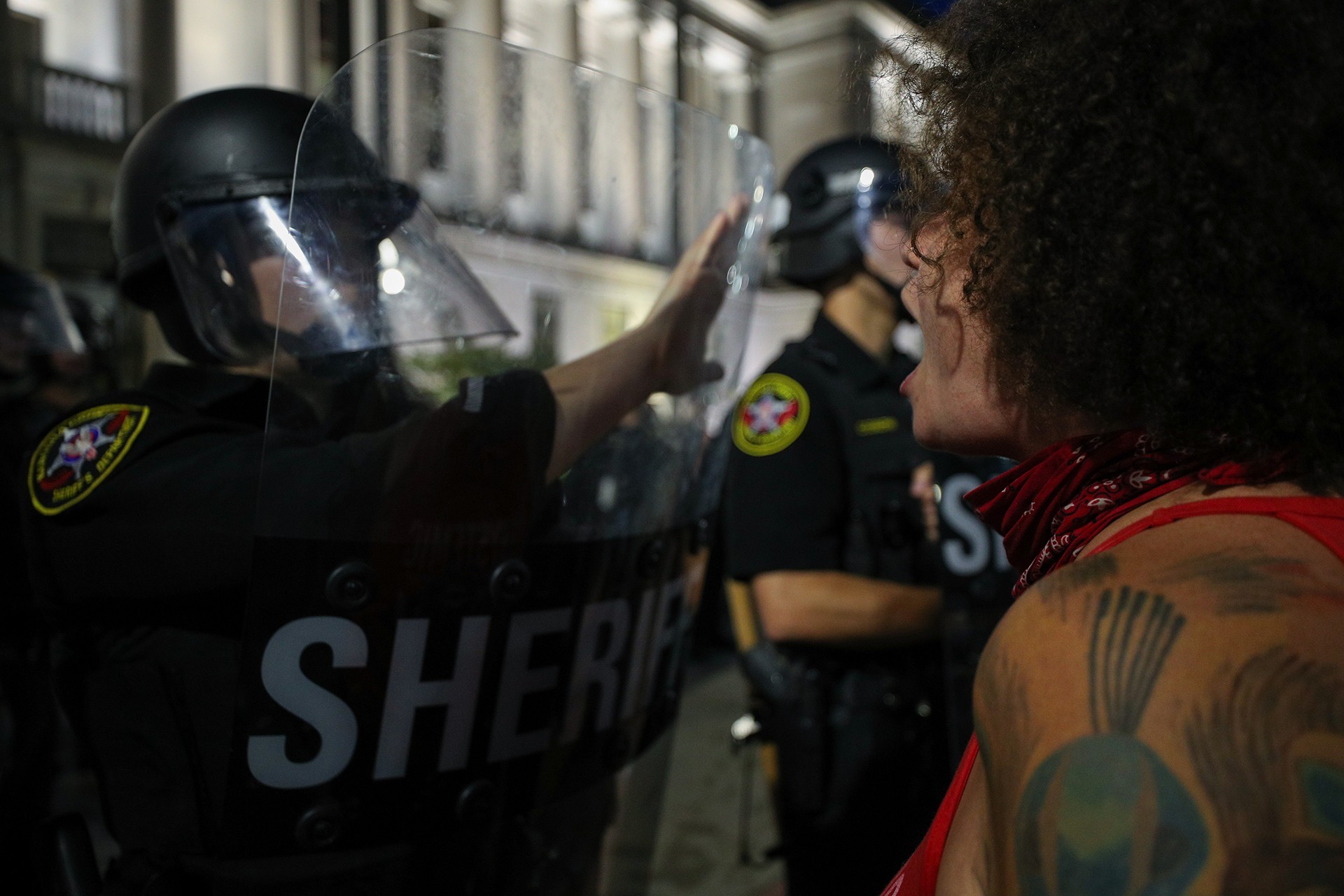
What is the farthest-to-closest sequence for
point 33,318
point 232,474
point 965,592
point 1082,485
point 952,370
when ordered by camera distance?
point 33,318, point 965,592, point 232,474, point 952,370, point 1082,485

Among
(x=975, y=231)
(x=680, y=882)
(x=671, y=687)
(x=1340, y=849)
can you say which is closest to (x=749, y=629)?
(x=671, y=687)

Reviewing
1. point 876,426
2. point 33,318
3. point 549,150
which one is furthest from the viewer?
point 33,318

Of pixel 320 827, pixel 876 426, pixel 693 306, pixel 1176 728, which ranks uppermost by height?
pixel 693 306

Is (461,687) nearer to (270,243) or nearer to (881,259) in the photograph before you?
(270,243)

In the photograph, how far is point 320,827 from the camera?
43.7 inches

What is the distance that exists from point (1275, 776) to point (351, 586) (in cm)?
89

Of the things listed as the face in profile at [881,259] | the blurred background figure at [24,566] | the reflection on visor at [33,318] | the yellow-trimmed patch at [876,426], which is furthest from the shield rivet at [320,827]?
the reflection on visor at [33,318]

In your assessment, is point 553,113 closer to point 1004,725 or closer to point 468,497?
point 468,497

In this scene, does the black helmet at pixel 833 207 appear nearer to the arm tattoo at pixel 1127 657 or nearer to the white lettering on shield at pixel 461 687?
the white lettering on shield at pixel 461 687

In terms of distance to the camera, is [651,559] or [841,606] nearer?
[651,559]

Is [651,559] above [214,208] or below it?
below

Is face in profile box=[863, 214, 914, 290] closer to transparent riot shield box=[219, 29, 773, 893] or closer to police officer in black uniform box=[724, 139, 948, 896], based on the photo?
police officer in black uniform box=[724, 139, 948, 896]

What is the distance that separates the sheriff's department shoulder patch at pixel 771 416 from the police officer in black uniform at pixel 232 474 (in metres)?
0.88

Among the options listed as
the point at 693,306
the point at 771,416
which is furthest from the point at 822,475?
the point at 693,306
